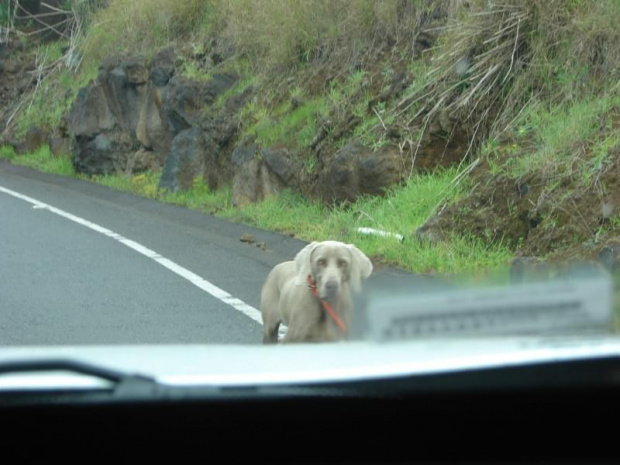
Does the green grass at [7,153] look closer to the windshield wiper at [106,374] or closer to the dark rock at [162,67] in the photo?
the dark rock at [162,67]

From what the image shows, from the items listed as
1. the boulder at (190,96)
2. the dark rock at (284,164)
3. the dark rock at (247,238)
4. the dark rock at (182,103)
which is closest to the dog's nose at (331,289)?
the dark rock at (247,238)

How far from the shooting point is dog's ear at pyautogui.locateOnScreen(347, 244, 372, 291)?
6.22 m

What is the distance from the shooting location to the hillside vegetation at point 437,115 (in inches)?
397

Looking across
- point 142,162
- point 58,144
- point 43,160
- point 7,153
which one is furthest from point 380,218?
point 7,153

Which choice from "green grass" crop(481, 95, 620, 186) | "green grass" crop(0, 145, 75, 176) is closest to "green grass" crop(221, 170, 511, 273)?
"green grass" crop(481, 95, 620, 186)

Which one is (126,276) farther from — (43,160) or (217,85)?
(43,160)

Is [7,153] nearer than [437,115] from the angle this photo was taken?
No

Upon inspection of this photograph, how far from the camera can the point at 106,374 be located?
2545 mm

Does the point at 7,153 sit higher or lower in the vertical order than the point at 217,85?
lower

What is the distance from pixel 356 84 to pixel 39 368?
1297 centimetres

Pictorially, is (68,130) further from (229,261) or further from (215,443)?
(215,443)

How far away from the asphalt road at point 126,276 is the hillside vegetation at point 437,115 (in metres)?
0.92

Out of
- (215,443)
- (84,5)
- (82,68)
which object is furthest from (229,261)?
(84,5)

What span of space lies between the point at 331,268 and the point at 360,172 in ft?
23.6
